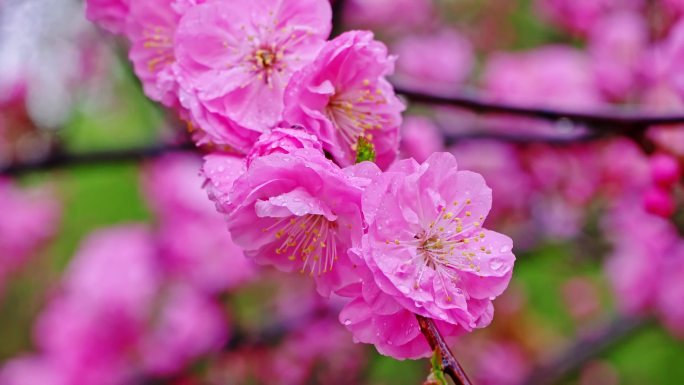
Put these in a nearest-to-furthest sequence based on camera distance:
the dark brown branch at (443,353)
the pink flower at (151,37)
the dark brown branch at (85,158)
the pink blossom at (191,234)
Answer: the dark brown branch at (443,353) → the pink flower at (151,37) → the dark brown branch at (85,158) → the pink blossom at (191,234)

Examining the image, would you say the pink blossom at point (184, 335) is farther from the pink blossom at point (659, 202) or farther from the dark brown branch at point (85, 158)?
the pink blossom at point (659, 202)

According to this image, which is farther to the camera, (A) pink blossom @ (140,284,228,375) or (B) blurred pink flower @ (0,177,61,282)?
(B) blurred pink flower @ (0,177,61,282)

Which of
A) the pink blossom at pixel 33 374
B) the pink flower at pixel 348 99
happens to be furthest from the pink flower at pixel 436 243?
the pink blossom at pixel 33 374

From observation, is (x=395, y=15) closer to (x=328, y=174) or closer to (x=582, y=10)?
(x=582, y=10)

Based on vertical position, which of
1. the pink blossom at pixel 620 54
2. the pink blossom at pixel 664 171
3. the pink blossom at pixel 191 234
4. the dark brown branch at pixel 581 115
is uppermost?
the dark brown branch at pixel 581 115

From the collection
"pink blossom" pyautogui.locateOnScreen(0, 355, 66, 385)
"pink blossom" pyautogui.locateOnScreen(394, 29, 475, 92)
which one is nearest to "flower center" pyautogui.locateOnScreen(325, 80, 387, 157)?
"pink blossom" pyautogui.locateOnScreen(394, 29, 475, 92)

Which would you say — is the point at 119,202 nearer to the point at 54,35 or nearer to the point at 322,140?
the point at 54,35

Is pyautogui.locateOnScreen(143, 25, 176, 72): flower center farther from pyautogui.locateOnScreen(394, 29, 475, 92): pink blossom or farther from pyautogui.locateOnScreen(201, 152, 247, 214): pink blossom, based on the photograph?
pyautogui.locateOnScreen(394, 29, 475, 92): pink blossom
